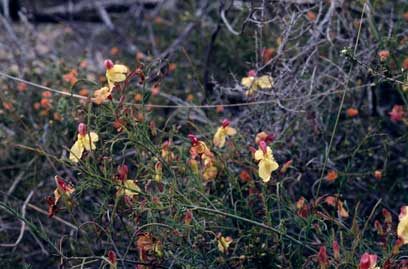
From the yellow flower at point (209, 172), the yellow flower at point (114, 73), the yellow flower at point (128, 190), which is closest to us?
the yellow flower at point (128, 190)

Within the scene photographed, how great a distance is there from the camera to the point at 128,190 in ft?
5.08

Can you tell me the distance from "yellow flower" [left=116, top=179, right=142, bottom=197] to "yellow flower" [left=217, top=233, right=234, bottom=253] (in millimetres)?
230

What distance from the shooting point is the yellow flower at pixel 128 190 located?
4.87 feet

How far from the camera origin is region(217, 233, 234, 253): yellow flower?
5.09 feet

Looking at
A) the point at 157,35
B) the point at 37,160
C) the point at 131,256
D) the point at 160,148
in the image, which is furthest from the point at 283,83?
the point at 157,35

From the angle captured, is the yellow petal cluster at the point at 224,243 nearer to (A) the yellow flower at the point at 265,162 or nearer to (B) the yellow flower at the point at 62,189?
(A) the yellow flower at the point at 265,162

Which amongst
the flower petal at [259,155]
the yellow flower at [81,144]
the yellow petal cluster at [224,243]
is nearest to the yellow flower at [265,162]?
the flower petal at [259,155]

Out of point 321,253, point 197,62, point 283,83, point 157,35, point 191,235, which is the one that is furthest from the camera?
point 157,35

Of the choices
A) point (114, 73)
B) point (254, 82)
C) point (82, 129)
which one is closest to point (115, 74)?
point (114, 73)

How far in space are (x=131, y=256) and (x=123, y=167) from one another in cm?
34

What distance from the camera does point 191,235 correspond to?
1634 millimetres

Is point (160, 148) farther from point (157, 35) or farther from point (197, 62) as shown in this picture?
point (157, 35)

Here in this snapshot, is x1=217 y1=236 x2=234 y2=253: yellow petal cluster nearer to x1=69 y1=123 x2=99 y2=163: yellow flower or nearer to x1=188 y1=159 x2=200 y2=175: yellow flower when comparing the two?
x1=188 y1=159 x2=200 y2=175: yellow flower

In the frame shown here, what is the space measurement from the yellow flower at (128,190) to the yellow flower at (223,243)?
230 millimetres
